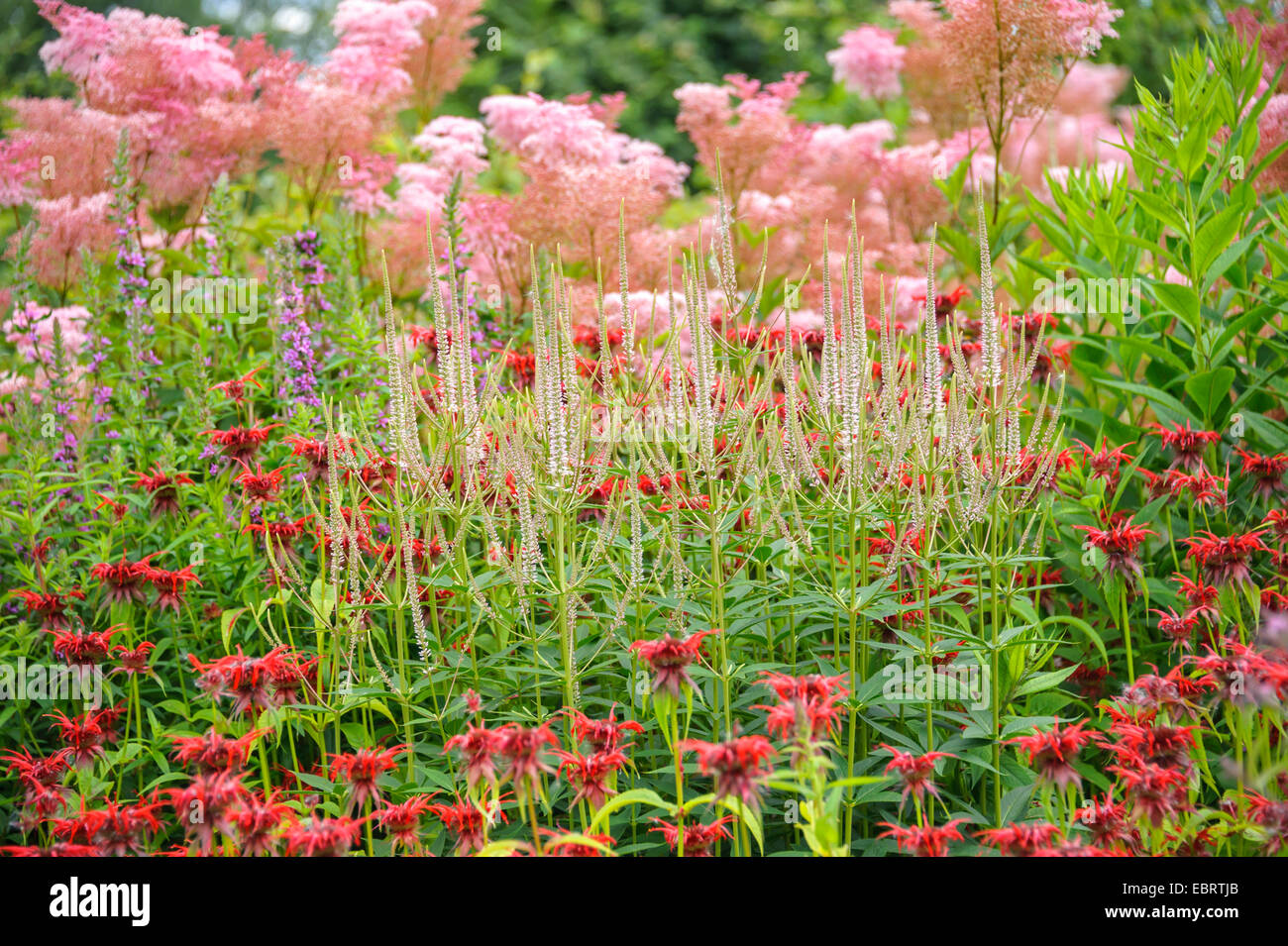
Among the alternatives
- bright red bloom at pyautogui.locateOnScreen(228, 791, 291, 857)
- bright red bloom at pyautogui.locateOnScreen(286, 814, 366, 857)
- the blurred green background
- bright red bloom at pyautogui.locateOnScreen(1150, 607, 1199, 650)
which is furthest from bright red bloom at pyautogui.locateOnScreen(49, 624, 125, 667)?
the blurred green background

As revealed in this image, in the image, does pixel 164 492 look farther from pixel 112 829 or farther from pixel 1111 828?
pixel 1111 828

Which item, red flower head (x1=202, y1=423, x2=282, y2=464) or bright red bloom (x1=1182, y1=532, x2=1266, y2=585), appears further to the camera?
red flower head (x1=202, y1=423, x2=282, y2=464)

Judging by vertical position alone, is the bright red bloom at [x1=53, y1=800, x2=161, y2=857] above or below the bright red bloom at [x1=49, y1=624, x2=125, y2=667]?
below

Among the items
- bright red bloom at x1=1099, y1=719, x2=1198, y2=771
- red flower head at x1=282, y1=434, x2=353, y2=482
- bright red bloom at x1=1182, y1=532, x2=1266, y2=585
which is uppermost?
red flower head at x1=282, y1=434, x2=353, y2=482

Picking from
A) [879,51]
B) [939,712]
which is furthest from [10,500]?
[879,51]

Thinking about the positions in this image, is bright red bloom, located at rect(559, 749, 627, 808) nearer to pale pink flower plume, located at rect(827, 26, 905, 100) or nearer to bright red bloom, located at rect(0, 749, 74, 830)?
bright red bloom, located at rect(0, 749, 74, 830)

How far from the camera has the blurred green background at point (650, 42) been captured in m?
12.4

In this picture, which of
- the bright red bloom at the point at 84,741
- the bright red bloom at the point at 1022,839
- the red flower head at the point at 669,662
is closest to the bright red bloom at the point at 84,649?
the bright red bloom at the point at 84,741

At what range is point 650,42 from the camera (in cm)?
1341

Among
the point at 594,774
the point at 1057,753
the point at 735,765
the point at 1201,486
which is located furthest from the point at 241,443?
the point at 1201,486

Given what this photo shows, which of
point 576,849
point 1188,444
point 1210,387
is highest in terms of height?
point 1210,387

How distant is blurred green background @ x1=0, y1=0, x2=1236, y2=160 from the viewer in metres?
12.4

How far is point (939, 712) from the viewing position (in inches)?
111
